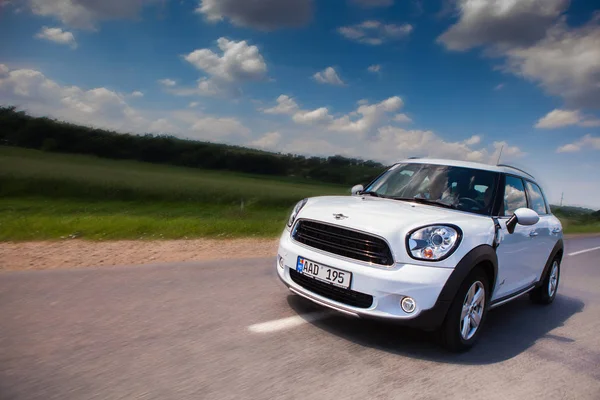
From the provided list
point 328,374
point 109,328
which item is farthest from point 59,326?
point 328,374

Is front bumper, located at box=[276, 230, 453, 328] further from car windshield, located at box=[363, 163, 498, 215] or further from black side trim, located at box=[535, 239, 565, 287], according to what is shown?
black side trim, located at box=[535, 239, 565, 287]

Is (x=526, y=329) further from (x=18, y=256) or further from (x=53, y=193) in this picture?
(x=53, y=193)

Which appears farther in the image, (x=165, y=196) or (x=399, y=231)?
(x=165, y=196)

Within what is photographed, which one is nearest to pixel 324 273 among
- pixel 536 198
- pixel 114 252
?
pixel 536 198

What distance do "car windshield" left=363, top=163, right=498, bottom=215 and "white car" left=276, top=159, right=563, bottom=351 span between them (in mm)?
11

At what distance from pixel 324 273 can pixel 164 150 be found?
41431 mm

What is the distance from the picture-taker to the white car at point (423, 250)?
11.5 ft

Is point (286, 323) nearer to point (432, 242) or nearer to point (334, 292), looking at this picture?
point (334, 292)

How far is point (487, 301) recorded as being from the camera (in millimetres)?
4062

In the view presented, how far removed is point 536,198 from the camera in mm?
5684

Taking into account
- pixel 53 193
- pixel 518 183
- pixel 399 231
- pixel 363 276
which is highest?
pixel 518 183

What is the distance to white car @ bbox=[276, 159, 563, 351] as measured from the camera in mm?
3494

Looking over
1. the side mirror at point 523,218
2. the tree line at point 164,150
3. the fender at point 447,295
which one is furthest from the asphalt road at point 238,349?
the tree line at point 164,150

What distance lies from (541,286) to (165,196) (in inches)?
797
